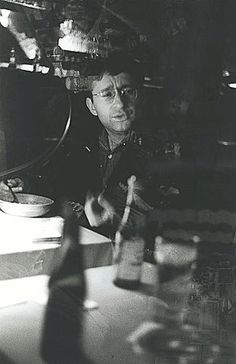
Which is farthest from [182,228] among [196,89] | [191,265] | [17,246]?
[17,246]

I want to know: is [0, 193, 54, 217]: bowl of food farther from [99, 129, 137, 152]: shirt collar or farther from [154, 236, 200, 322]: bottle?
[154, 236, 200, 322]: bottle

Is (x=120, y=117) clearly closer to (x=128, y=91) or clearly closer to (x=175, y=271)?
(x=128, y=91)

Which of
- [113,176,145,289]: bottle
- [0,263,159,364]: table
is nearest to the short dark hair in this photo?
[113,176,145,289]: bottle

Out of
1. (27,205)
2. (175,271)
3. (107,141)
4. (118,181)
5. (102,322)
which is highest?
(107,141)

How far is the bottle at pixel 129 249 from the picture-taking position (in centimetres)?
125

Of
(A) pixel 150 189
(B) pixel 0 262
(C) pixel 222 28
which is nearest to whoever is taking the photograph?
(C) pixel 222 28

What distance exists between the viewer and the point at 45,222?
1363 mm

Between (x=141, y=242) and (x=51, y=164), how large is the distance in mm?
338

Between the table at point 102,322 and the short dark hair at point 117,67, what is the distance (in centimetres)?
52

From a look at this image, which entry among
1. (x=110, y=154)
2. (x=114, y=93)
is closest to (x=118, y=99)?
(x=114, y=93)

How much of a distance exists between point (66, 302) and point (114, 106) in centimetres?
59

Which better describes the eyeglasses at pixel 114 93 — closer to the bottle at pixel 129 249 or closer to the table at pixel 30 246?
the bottle at pixel 129 249

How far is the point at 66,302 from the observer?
1.33 metres

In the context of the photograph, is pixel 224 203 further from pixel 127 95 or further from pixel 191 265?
pixel 127 95
